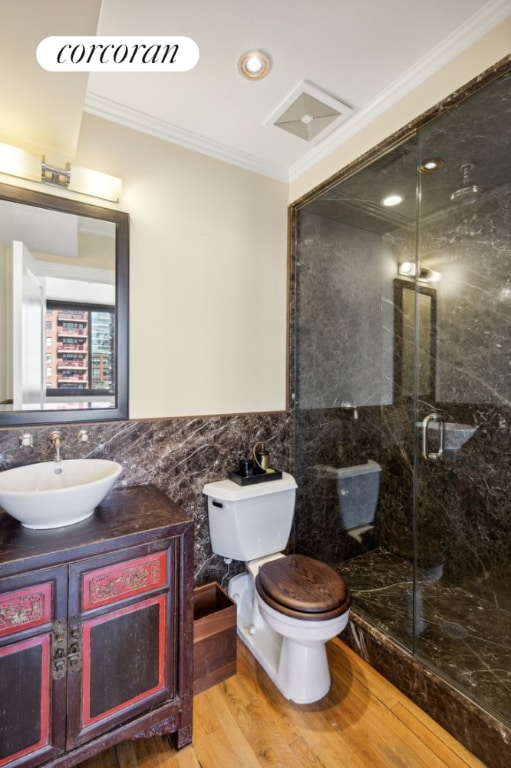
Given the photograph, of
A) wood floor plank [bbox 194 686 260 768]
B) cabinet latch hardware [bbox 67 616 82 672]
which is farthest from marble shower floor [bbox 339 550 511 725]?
cabinet latch hardware [bbox 67 616 82 672]

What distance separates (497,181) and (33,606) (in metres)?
2.71

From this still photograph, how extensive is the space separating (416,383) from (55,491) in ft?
6.25

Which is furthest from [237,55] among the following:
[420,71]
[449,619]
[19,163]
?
[449,619]

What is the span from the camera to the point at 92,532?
114 cm

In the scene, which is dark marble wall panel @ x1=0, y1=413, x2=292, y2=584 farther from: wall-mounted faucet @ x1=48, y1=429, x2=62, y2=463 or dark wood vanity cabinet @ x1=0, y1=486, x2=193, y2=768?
dark wood vanity cabinet @ x1=0, y1=486, x2=193, y2=768

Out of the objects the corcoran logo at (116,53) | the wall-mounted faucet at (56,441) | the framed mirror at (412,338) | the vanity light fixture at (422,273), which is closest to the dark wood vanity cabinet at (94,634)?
the wall-mounted faucet at (56,441)

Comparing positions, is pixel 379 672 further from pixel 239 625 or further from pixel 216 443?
pixel 216 443

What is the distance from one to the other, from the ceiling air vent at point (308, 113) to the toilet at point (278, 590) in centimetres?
183

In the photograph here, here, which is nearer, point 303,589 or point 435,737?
point 435,737

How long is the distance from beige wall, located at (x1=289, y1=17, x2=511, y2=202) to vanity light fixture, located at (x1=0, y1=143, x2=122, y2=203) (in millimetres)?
1155

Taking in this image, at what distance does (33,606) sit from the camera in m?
1.02

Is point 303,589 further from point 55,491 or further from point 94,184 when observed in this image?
point 94,184

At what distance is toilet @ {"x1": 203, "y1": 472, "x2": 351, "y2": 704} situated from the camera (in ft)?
4.42

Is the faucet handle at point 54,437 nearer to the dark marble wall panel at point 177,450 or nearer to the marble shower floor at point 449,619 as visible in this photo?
the dark marble wall panel at point 177,450
